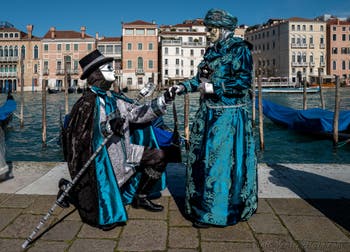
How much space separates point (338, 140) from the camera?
1131 cm

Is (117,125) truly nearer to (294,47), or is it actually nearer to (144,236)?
(144,236)

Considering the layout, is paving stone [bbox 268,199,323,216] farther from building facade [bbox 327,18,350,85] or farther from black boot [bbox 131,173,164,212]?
building facade [bbox 327,18,350,85]

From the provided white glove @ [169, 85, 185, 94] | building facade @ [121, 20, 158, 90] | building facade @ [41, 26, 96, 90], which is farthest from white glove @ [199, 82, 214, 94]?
building facade @ [41, 26, 96, 90]

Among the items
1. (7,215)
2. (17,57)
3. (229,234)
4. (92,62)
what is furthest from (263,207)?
(17,57)

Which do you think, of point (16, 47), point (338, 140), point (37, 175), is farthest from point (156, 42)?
point (37, 175)

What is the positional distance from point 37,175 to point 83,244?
1996 mm

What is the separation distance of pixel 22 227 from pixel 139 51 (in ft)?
155

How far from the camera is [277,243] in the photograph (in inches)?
95.0

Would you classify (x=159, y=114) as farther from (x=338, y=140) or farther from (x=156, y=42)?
(x=156, y=42)

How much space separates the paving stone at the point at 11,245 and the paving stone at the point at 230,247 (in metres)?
1.14

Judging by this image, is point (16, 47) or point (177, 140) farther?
point (16, 47)

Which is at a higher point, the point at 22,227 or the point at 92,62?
the point at 92,62

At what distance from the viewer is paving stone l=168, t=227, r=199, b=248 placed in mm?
2395

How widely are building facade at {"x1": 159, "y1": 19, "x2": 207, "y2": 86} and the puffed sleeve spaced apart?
45.4 meters
